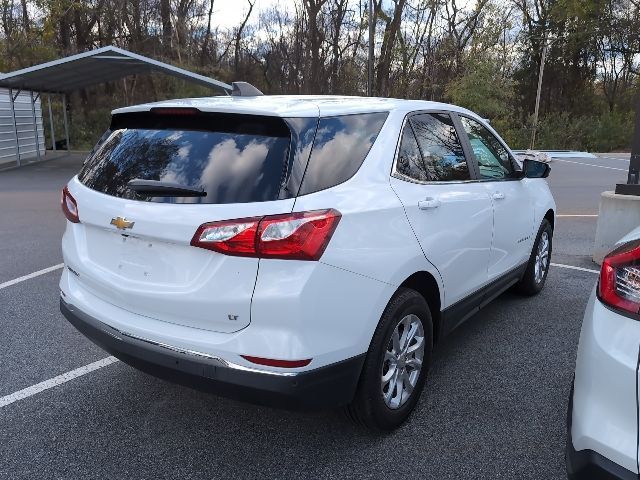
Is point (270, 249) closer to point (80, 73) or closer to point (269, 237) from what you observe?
point (269, 237)

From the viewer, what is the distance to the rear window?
2.37 m

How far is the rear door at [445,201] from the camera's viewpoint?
2943mm

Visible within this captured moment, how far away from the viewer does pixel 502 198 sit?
396 centimetres

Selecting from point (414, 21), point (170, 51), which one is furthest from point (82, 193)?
point (414, 21)

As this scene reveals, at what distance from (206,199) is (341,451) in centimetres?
144

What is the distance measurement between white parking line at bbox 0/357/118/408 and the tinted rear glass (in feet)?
7.18

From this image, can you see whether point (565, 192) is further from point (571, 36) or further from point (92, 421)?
point (571, 36)

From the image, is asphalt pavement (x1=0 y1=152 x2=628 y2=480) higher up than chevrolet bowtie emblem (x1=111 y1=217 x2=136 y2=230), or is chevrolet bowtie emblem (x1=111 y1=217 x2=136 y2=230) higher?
chevrolet bowtie emblem (x1=111 y1=217 x2=136 y2=230)

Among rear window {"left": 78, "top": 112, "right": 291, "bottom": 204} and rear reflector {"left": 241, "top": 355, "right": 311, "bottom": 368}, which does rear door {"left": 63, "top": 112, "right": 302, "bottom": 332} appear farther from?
rear reflector {"left": 241, "top": 355, "right": 311, "bottom": 368}

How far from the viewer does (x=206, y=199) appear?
2.37m

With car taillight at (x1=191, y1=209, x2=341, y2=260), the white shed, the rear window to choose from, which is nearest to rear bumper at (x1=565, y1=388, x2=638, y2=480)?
car taillight at (x1=191, y1=209, x2=341, y2=260)

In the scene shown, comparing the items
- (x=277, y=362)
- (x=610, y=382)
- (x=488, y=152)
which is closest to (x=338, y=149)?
(x=277, y=362)

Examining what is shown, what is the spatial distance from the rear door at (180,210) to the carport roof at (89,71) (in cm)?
1441

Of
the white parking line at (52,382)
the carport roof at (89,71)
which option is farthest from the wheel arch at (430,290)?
the carport roof at (89,71)
